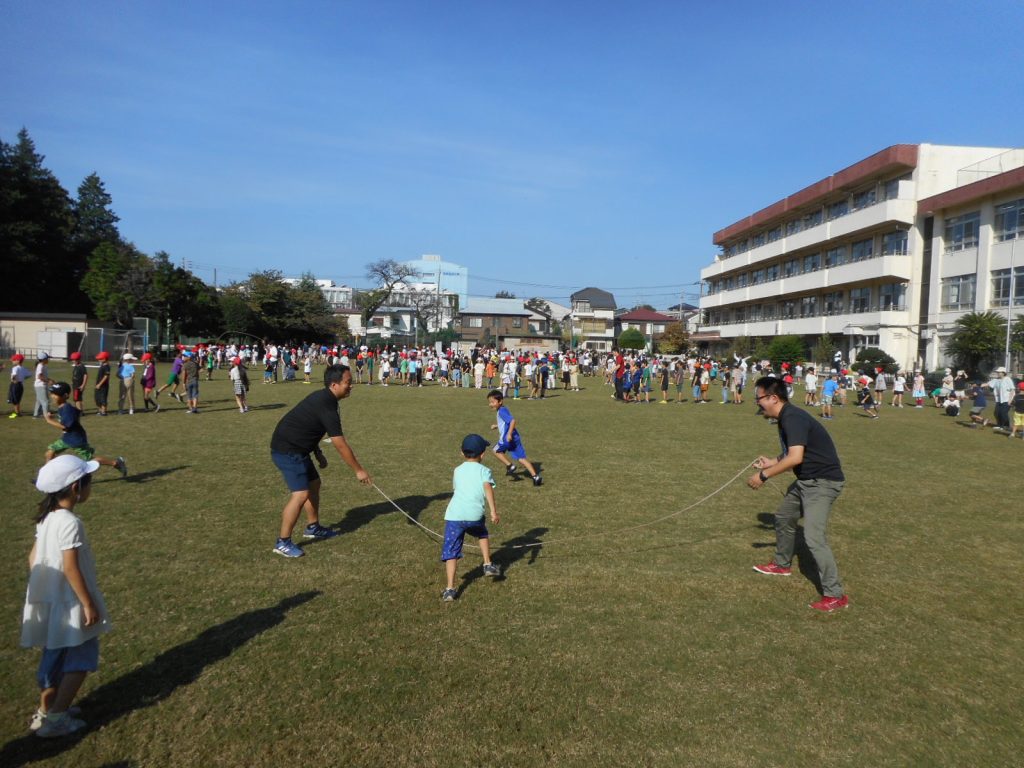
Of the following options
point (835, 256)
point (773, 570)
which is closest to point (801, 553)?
point (773, 570)

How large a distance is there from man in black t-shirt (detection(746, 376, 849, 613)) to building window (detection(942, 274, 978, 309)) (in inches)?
1384

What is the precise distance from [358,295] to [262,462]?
81.7 meters

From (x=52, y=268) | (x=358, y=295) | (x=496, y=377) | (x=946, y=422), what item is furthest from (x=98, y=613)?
(x=358, y=295)

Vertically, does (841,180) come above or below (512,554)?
above

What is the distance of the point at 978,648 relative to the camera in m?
4.77

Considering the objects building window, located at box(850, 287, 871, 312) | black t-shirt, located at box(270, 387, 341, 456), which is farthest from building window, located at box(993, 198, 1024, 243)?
black t-shirt, located at box(270, 387, 341, 456)

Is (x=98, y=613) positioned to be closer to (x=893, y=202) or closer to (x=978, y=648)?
(x=978, y=648)

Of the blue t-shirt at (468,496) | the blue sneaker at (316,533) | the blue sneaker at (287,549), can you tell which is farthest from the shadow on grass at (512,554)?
the blue sneaker at (316,533)

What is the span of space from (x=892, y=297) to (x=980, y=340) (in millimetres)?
10091

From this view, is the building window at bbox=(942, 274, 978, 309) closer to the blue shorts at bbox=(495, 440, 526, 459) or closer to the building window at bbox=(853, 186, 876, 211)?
the building window at bbox=(853, 186, 876, 211)

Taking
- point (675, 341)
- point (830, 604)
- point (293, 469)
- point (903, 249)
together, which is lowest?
point (830, 604)

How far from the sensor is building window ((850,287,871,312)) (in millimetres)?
42000

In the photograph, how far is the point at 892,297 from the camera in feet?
130

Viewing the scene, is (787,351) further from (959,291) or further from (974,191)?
(974,191)
